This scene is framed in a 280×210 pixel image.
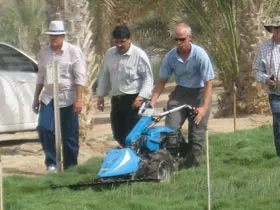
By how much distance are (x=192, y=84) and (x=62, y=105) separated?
1468mm

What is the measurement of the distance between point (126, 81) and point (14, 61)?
3.51m

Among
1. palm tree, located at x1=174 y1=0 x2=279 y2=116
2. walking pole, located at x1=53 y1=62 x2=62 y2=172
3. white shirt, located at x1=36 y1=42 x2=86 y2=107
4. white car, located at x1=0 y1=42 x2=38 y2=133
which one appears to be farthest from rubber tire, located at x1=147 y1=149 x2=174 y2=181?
palm tree, located at x1=174 y1=0 x2=279 y2=116

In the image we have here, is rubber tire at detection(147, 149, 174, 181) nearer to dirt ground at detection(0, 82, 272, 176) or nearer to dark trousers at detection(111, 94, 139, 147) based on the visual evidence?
dark trousers at detection(111, 94, 139, 147)

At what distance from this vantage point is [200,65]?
942cm

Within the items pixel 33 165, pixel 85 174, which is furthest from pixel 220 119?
pixel 85 174

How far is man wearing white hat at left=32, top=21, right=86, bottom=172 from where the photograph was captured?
9.84 metres

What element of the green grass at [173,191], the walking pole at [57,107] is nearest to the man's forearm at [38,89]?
the walking pole at [57,107]

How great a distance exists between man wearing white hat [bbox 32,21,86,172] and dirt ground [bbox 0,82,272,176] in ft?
1.67

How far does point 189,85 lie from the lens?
9594 millimetres

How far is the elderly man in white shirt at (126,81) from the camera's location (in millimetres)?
9703

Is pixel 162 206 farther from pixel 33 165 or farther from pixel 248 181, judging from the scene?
pixel 33 165

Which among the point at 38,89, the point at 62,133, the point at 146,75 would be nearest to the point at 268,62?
the point at 146,75

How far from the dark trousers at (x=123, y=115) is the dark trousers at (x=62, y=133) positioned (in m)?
0.46

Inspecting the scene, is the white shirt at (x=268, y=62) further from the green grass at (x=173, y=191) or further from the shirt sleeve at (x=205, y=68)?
the green grass at (x=173, y=191)
